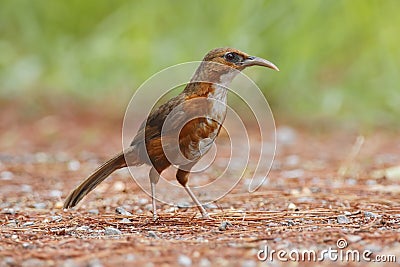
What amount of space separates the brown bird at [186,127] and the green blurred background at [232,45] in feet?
10.2

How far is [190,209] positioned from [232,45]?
346cm

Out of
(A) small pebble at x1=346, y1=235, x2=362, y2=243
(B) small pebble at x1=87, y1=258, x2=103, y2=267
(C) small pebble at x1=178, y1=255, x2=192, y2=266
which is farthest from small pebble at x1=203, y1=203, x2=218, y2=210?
(B) small pebble at x1=87, y1=258, x2=103, y2=267

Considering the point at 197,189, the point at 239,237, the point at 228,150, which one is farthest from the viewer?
the point at 228,150

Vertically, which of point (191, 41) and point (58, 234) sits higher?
point (191, 41)

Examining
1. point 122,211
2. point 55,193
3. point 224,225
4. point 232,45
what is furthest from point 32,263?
point 232,45

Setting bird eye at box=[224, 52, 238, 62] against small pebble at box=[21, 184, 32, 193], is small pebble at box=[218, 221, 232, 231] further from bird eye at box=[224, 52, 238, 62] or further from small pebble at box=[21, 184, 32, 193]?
small pebble at box=[21, 184, 32, 193]

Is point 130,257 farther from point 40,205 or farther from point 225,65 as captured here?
point 40,205

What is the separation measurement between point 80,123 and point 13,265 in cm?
575

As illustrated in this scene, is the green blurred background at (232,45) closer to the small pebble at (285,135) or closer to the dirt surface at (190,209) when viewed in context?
the small pebble at (285,135)

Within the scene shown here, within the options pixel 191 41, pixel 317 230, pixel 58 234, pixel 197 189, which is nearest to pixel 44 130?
pixel 191 41

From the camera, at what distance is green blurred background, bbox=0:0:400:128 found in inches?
325

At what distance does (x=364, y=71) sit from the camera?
8.84 m

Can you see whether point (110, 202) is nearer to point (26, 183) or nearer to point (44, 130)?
point (26, 183)

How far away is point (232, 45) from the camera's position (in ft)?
25.7
